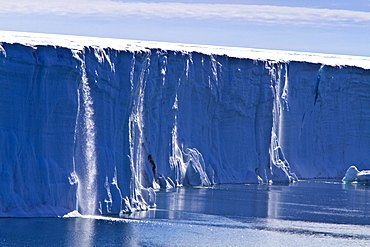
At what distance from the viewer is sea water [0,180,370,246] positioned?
17531 mm

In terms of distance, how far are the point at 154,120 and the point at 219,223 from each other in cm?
627

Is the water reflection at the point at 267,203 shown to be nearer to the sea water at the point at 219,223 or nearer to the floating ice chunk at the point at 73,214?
the sea water at the point at 219,223

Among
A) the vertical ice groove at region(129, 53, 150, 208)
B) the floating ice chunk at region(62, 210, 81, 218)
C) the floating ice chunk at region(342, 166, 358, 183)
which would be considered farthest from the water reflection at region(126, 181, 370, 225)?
the floating ice chunk at region(342, 166, 358, 183)

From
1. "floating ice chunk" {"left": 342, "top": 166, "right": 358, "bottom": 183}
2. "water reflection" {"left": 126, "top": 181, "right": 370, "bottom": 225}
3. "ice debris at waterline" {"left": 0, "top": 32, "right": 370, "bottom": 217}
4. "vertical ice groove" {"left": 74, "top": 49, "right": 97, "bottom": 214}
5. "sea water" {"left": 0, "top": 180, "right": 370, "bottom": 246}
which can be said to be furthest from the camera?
"floating ice chunk" {"left": 342, "top": 166, "right": 358, "bottom": 183}

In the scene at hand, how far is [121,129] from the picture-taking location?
20766mm

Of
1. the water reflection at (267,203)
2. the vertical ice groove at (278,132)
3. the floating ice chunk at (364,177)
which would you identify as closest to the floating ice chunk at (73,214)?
the water reflection at (267,203)

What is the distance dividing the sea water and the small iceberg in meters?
4.56

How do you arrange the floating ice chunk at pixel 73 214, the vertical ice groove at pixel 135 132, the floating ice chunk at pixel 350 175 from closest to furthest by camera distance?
the floating ice chunk at pixel 73 214, the vertical ice groove at pixel 135 132, the floating ice chunk at pixel 350 175

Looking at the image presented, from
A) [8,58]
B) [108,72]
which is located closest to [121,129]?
[108,72]

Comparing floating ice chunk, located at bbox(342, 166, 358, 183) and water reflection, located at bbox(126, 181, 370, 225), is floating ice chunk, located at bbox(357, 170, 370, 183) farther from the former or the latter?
water reflection, located at bbox(126, 181, 370, 225)

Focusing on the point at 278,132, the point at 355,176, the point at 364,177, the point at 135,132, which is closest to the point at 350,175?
the point at 355,176

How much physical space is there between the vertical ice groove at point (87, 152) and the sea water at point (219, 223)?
439mm

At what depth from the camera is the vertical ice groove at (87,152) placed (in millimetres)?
19562

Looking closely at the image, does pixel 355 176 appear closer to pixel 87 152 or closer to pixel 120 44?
pixel 120 44
